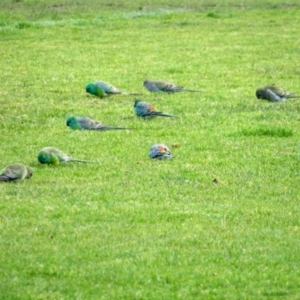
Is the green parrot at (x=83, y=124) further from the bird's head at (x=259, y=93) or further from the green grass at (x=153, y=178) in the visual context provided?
the bird's head at (x=259, y=93)

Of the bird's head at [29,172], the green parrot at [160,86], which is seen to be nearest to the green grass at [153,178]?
the bird's head at [29,172]

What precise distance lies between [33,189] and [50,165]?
41.8 inches

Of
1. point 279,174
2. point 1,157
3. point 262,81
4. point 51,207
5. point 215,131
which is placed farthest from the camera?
point 262,81

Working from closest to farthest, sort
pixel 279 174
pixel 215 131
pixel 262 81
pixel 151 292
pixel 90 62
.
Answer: pixel 151 292, pixel 279 174, pixel 215 131, pixel 262 81, pixel 90 62

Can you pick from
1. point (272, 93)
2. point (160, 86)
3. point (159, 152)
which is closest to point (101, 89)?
point (160, 86)

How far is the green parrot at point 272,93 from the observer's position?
14.9 m

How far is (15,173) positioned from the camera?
397 inches

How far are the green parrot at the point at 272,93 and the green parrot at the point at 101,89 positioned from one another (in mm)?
2112

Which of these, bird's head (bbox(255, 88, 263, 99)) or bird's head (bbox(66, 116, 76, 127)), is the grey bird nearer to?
bird's head (bbox(66, 116, 76, 127))

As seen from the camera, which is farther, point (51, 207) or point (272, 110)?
point (272, 110)

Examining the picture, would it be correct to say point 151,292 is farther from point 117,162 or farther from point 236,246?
point 117,162

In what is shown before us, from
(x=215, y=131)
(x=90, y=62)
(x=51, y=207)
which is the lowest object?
(x=90, y=62)

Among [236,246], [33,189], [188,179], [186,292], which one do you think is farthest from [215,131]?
[186,292]

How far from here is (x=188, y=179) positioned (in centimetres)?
1034
